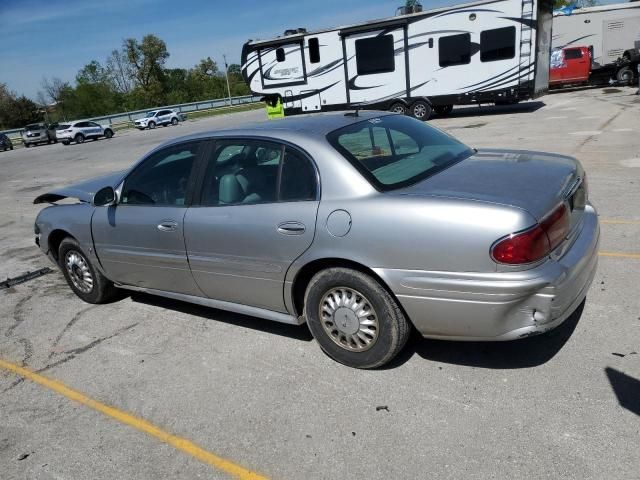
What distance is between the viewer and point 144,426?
3062mm

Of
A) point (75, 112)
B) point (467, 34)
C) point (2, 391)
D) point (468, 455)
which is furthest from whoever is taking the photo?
point (75, 112)

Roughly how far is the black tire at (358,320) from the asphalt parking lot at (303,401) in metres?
0.13

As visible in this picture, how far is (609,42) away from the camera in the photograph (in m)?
24.0

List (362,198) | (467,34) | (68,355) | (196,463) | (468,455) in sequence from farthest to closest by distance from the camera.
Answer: (467,34)
(68,355)
(362,198)
(196,463)
(468,455)

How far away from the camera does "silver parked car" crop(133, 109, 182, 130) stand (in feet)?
136

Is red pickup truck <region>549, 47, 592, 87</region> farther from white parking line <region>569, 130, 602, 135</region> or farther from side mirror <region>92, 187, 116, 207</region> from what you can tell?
side mirror <region>92, 187, 116, 207</region>

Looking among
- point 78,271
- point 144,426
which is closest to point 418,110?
point 78,271

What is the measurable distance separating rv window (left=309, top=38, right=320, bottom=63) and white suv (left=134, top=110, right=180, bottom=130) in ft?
85.4

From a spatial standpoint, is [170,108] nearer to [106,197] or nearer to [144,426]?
[106,197]

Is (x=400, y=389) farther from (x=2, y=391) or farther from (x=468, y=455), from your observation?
(x=2, y=391)

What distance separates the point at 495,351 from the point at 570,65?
25446mm

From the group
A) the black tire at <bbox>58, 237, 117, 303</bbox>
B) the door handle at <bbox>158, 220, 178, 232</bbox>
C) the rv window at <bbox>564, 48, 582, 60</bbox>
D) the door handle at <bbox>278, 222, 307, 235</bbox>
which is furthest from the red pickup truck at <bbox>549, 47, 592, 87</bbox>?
the door handle at <bbox>278, 222, 307, 235</bbox>

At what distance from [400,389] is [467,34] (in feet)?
53.7

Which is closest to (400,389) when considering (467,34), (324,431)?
(324,431)
